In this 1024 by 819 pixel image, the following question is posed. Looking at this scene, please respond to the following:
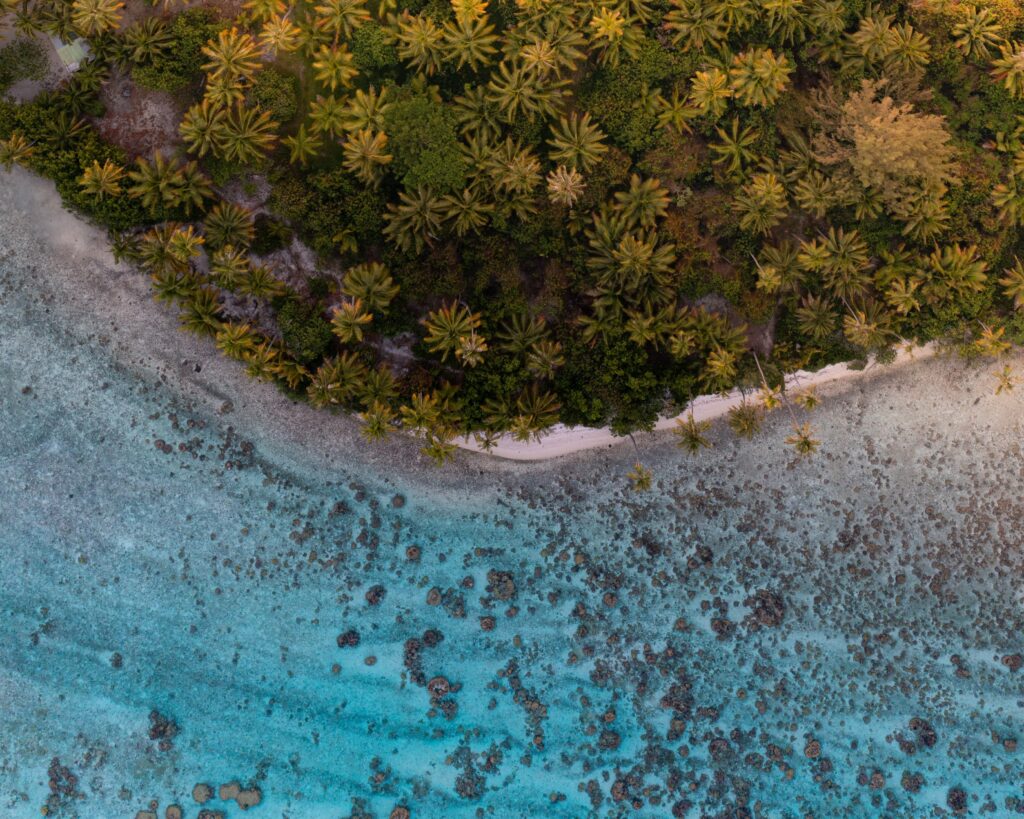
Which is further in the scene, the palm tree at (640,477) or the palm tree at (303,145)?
the palm tree at (640,477)

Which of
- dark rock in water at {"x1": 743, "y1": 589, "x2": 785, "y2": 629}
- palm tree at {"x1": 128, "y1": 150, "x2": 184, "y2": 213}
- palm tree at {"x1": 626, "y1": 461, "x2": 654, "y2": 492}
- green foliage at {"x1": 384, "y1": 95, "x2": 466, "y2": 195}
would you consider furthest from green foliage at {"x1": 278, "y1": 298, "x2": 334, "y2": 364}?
dark rock in water at {"x1": 743, "y1": 589, "x2": 785, "y2": 629}

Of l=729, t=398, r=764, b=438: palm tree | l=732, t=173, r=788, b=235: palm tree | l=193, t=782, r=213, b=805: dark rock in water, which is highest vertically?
l=732, t=173, r=788, b=235: palm tree

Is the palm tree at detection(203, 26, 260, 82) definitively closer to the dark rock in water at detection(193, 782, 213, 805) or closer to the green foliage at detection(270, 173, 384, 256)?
the green foliage at detection(270, 173, 384, 256)

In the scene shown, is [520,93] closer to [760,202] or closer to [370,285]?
[370,285]

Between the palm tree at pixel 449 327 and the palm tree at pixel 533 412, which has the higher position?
the palm tree at pixel 449 327

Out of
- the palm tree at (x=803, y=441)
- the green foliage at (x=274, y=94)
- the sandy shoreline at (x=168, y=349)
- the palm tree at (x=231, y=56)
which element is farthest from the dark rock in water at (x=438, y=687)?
the palm tree at (x=231, y=56)

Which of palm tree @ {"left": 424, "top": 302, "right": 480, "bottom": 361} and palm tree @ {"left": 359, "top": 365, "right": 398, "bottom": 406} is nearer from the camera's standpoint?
palm tree @ {"left": 424, "top": 302, "right": 480, "bottom": 361}

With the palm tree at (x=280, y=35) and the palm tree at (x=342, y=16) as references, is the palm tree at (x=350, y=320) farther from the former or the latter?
the palm tree at (x=342, y=16)
